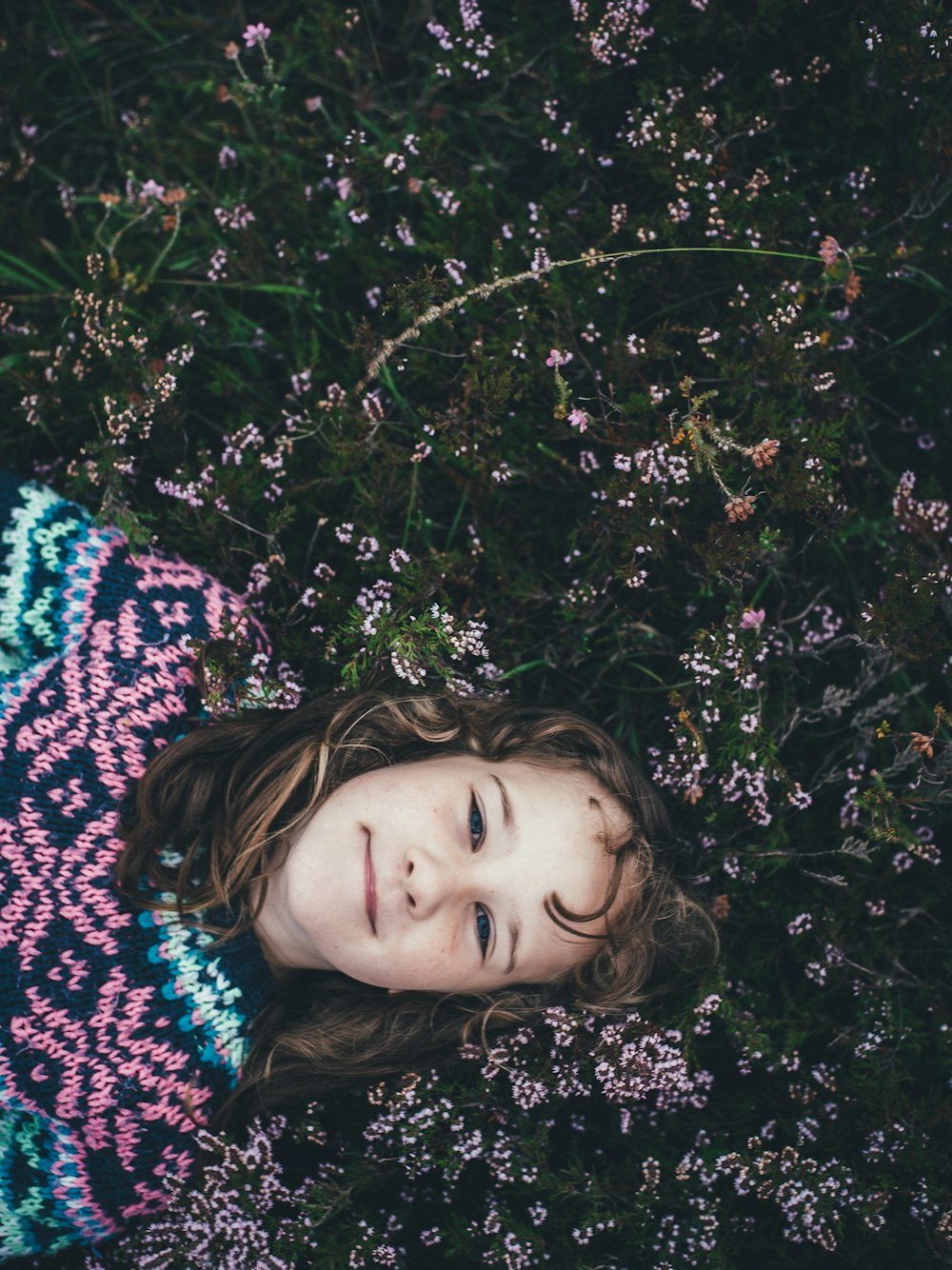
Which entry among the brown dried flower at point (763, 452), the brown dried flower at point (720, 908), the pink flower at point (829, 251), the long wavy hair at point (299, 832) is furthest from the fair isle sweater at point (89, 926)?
the pink flower at point (829, 251)

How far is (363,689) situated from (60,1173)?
1.73 metres

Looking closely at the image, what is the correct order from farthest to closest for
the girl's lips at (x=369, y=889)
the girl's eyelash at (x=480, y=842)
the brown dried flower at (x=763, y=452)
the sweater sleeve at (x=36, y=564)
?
the sweater sleeve at (x=36, y=564), the girl's eyelash at (x=480, y=842), the girl's lips at (x=369, y=889), the brown dried flower at (x=763, y=452)

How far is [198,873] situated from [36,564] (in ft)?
3.56

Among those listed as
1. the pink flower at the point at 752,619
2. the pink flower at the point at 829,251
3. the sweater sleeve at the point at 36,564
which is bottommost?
the sweater sleeve at the point at 36,564

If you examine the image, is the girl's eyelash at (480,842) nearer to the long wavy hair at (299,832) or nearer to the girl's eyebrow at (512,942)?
the girl's eyebrow at (512,942)

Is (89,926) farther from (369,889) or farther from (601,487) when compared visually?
(601,487)

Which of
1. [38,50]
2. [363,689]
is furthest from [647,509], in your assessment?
[38,50]

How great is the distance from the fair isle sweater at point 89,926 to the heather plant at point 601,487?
17 cm

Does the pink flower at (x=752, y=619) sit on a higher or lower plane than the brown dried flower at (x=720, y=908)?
higher

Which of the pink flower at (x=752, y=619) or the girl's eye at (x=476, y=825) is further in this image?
the pink flower at (x=752, y=619)

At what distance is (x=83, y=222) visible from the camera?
3.68 m

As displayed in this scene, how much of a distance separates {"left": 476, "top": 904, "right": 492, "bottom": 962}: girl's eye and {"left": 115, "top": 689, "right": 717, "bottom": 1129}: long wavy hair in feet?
0.81

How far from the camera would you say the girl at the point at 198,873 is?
2.76m

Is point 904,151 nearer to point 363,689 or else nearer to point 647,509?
point 647,509
